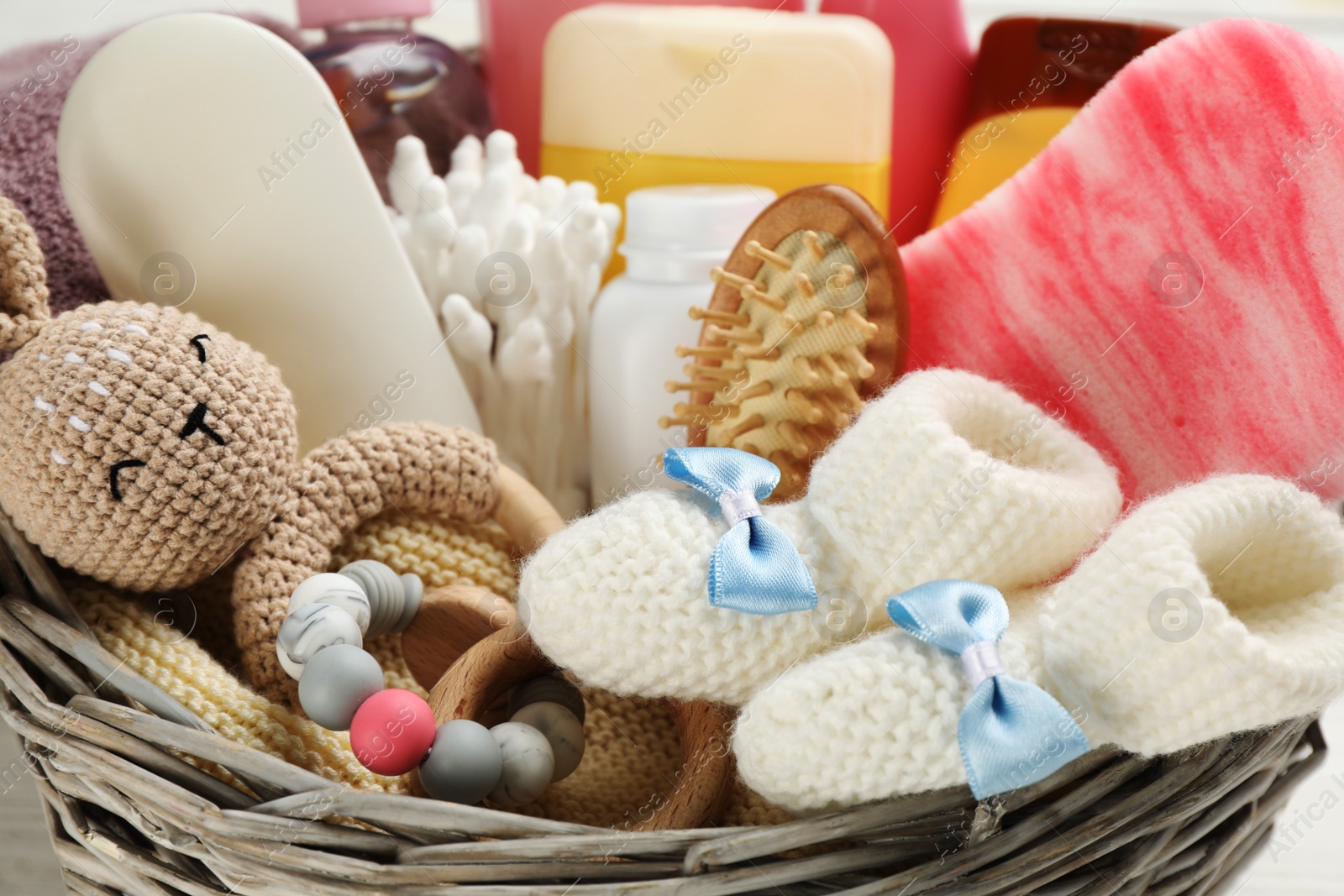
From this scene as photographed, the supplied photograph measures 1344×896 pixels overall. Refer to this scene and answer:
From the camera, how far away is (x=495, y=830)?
12.8 inches

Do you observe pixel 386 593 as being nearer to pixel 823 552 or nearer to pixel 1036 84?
pixel 823 552

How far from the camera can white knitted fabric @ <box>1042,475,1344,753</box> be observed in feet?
1.09

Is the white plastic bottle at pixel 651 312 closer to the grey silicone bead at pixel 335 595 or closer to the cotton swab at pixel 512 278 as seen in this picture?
the cotton swab at pixel 512 278

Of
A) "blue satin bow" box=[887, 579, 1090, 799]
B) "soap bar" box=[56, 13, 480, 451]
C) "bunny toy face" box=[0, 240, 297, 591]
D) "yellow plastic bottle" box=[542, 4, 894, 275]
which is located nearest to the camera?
"blue satin bow" box=[887, 579, 1090, 799]

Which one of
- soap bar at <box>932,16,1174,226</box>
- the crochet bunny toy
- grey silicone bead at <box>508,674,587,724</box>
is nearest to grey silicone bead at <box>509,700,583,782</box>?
grey silicone bead at <box>508,674,587,724</box>

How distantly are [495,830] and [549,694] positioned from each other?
0.13 m

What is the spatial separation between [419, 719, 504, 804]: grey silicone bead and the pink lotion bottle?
451 mm

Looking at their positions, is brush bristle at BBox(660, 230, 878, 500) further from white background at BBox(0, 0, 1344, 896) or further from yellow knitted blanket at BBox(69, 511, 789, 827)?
white background at BBox(0, 0, 1344, 896)

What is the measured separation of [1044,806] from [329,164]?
1.58 feet

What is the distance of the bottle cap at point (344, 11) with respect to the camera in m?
0.76

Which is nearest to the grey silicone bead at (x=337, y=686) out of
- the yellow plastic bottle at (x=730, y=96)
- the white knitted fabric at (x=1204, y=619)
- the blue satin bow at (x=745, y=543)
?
the blue satin bow at (x=745, y=543)

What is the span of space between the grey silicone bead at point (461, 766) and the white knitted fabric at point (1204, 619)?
211 mm

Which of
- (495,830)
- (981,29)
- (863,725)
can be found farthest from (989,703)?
(981,29)

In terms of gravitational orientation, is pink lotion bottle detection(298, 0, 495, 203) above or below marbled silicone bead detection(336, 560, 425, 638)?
above
